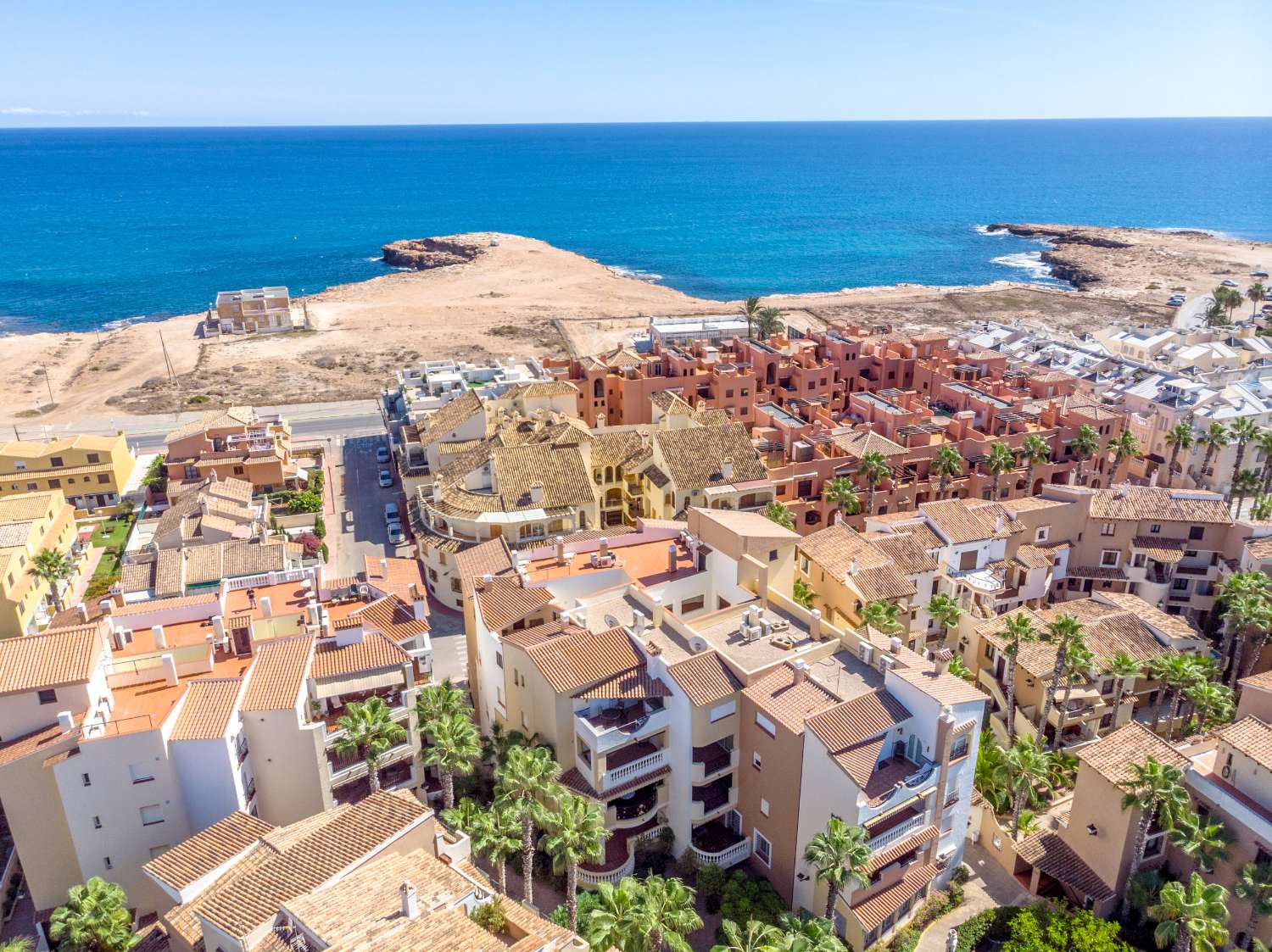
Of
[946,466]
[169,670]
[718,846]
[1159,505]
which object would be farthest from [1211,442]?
[169,670]

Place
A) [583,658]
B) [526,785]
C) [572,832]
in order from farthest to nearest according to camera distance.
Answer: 1. [583,658]
2. [526,785]
3. [572,832]

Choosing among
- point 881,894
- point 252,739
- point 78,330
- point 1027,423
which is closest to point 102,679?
point 252,739

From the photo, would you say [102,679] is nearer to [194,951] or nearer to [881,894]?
[194,951]

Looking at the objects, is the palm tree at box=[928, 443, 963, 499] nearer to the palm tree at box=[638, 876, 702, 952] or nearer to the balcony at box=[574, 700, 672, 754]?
the balcony at box=[574, 700, 672, 754]

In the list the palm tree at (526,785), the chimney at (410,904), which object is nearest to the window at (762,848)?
the palm tree at (526,785)

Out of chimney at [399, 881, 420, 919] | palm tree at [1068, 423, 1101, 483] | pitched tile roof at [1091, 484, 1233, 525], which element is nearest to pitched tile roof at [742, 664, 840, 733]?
chimney at [399, 881, 420, 919]

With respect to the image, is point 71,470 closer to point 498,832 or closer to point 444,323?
point 498,832
